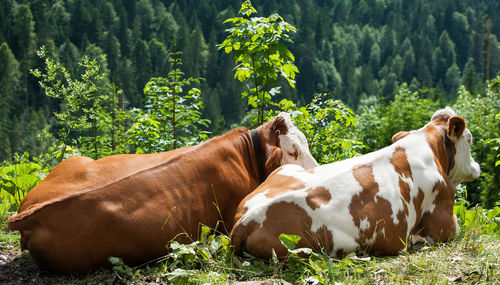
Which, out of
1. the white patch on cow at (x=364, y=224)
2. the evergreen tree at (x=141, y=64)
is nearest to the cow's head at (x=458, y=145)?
the white patch on cow at (x=364, y=224)

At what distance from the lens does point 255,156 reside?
561cm

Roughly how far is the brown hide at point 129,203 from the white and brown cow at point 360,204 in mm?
549

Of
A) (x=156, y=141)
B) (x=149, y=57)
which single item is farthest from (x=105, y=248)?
(x=149, y=57)

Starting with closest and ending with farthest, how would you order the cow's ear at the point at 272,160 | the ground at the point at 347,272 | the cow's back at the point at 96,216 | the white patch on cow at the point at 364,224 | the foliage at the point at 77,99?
the ground at the point at 347,272 → the cow's back at the point at 96,216 → the white patch on cow at the point at 364,224 → the cow's ear at the point at 272,160 → the foliage at the point at 77,99

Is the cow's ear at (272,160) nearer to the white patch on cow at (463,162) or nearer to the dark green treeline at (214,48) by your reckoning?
the white patch on cow at (463,162)

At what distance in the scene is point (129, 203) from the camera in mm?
4301

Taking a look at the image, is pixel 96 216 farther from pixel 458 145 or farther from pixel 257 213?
pixel 458 145

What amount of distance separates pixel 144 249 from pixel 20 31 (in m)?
134

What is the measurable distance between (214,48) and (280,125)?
147 meters

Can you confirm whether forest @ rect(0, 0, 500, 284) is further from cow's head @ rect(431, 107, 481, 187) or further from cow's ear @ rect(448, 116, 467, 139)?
cow's ear @ rect(448, 116, 467, 139)

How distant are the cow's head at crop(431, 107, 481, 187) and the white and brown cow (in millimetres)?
47

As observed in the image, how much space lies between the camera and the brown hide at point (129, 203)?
405 cm

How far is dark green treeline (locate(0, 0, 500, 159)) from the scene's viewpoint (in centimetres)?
11231

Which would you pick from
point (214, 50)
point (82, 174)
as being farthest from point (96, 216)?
point (214, 50)
